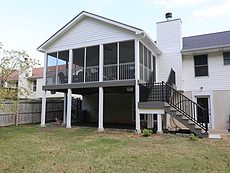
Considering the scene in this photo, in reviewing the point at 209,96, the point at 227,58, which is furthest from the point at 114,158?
the point at 227,58

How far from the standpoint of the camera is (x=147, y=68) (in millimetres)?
10148

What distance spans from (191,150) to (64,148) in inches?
153

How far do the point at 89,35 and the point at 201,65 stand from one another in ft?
22.7

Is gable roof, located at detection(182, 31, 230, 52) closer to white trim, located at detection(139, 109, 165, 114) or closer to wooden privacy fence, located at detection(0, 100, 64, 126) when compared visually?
white trim, located at detection(139, 109, 165, 114)

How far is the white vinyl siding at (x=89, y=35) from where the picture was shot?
948cm

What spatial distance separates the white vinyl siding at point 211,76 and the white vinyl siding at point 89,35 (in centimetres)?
445

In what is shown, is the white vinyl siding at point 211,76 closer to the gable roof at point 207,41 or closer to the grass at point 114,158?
the gable roof at point 207,41

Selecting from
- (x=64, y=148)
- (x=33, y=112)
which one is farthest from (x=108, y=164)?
(x=33, y=112)

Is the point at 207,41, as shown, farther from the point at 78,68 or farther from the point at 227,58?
the point at 78,68

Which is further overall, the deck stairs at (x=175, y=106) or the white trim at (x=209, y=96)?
the white trim at (x=209, y=96)

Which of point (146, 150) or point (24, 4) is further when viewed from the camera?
point (24, 4)

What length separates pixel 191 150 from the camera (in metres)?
5.42

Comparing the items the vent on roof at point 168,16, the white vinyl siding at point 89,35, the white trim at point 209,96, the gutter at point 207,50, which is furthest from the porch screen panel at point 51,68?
the white trim at point 209,96

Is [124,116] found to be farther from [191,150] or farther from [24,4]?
[24,4]
